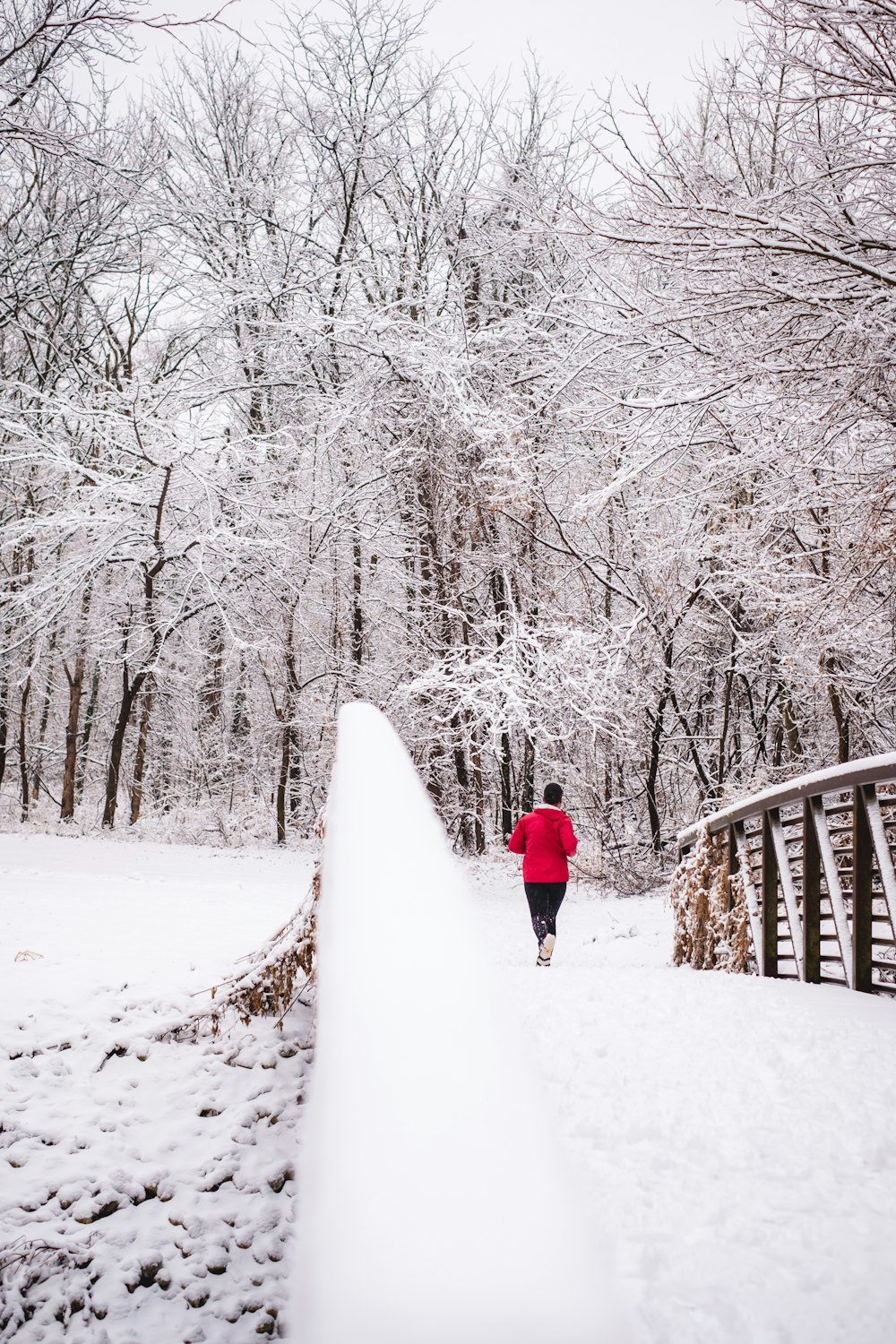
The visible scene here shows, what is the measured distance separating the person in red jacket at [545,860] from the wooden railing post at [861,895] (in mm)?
2808

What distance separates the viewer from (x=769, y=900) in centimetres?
582

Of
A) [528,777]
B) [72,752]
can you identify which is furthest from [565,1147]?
[72,752]

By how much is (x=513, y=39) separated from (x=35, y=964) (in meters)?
17.6

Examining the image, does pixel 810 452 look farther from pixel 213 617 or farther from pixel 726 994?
pixel 213 617

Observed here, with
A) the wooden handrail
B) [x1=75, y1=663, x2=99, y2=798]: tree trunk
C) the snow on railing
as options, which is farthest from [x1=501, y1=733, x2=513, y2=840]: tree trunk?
the snow on railing

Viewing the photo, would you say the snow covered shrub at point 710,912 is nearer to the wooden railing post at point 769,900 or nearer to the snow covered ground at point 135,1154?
the wooden railing post at point 769,900

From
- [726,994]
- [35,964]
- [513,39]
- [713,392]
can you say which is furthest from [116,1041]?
[513,39]

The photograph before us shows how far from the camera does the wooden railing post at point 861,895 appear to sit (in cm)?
443

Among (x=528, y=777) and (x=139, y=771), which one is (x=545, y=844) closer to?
(x=528, y=777)

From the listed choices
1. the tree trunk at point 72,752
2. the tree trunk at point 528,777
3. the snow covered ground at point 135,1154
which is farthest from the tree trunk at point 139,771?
the snow covered ground at point 135,1154

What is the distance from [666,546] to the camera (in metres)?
13.2

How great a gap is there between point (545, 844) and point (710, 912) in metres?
1.54

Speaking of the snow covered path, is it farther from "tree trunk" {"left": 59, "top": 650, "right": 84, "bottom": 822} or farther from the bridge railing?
"tree trunk" {"left": 59, "top": 650, "right": 84, "bottom": 822}

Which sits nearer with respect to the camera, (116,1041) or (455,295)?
(116,1041)
